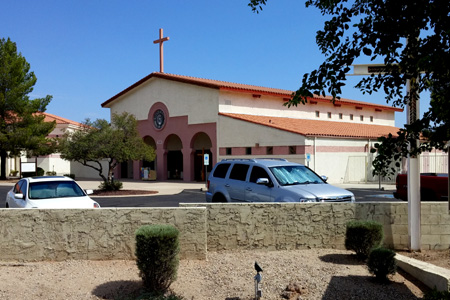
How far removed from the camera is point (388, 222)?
33.3 feet

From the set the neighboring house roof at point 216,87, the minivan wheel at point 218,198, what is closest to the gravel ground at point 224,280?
the minivan wheel at point 218,198

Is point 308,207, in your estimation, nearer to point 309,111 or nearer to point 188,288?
point 188,288

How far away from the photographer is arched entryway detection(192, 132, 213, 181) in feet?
132

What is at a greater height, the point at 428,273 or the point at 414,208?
the point at 414,208

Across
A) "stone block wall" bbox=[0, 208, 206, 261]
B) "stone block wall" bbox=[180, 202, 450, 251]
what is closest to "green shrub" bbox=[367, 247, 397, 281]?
"stone block wall" bbox=[180, 202, 450, 251]

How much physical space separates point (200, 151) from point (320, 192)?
3084 centimetres

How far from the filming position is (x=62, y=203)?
1189 cm

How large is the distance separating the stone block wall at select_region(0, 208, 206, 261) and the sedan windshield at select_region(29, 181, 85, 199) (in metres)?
3.64

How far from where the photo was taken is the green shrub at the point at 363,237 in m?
8.91

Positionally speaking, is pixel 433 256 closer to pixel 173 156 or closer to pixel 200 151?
pixel 200 151

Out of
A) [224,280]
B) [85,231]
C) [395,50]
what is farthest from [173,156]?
[395,50]

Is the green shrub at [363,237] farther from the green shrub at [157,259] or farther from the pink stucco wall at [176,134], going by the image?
the pink stucco wall at [176,134]

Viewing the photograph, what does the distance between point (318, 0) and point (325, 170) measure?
90.9 ft

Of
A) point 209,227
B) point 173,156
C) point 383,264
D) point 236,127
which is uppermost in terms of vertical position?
point 236,127
